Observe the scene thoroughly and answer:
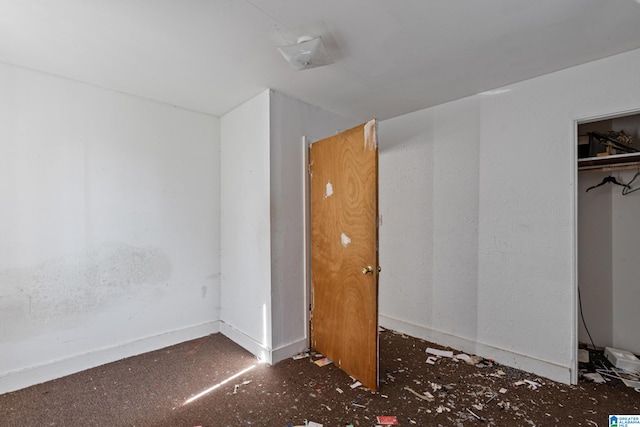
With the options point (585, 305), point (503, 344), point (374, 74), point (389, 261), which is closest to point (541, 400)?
point (503, 344)

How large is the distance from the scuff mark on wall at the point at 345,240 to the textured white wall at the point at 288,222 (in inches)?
20.4

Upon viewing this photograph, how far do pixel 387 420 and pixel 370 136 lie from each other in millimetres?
1845

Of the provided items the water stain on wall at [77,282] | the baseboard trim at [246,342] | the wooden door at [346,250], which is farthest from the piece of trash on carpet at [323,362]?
the water stain on wall at [77,282]

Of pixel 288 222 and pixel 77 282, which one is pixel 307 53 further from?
pixel 77 282

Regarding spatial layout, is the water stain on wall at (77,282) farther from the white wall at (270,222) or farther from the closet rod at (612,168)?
the closet rod at (612,168)

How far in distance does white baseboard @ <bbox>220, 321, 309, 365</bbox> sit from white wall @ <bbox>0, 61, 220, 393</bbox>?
0.44 m

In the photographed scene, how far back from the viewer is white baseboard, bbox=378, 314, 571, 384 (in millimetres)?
2259

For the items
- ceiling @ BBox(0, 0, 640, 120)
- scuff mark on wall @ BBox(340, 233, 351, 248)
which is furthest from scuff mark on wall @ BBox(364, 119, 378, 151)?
scuff mark on wall @ BBox(340, 233, 351, 248)

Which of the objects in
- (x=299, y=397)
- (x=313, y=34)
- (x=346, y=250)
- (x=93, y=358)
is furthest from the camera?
(x=93, y=358)

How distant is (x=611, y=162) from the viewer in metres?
2.45

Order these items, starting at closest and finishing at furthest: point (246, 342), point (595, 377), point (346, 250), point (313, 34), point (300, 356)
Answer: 1. point (313, 34)
2. point (595, 377)
3. point (346, 250)
4. point (300, 356)
5. point (246, 342)

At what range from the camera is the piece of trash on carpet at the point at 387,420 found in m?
1.80

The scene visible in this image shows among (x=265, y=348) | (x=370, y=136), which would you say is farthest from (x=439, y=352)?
(x=370, y=136)

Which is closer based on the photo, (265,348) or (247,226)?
(265,348)
